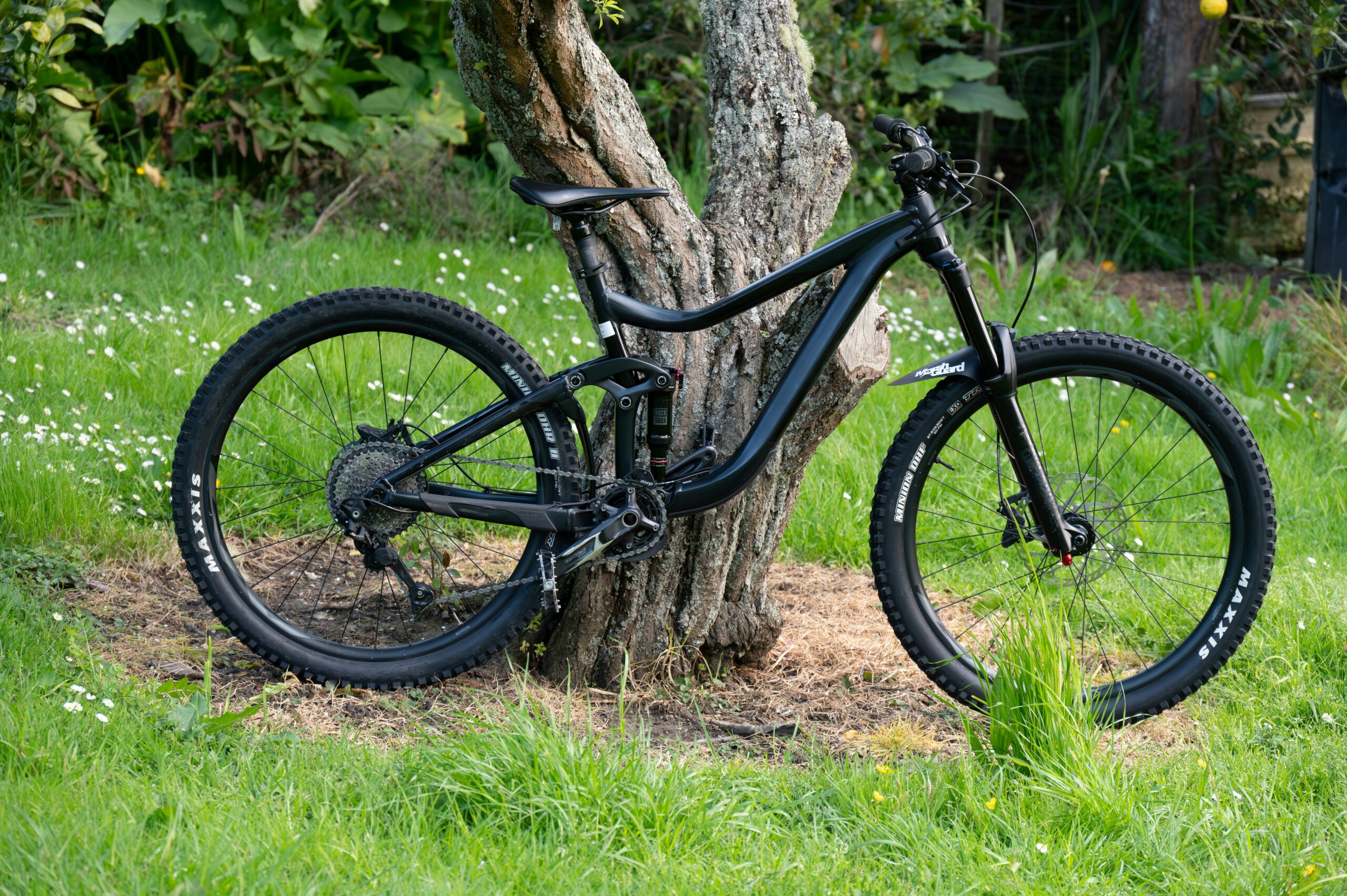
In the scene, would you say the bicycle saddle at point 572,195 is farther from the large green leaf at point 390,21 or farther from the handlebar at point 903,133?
the large green leaf at point 390,21

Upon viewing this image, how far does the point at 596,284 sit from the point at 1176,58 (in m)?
6.06

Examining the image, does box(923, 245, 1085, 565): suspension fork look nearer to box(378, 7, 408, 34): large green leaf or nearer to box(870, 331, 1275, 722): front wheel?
box(870, 331, 1275, 722): front wheel

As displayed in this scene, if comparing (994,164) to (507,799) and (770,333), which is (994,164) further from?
(507,799)

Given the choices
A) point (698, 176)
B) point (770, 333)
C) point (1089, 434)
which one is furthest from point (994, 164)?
point (770, 333)

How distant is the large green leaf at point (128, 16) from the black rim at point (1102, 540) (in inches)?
181

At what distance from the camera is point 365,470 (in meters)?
2.93

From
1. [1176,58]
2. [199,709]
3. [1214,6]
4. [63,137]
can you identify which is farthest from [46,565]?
[1176,58]

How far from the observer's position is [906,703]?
3102mm

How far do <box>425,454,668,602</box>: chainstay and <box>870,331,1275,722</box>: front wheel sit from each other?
0.51m

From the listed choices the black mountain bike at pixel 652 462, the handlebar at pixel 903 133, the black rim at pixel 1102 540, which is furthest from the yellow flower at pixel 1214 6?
the handlebar at pixel 903 133

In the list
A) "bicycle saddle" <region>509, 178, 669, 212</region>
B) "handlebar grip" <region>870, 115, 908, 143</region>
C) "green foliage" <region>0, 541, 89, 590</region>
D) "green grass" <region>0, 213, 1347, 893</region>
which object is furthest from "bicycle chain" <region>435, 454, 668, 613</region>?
"green foliage" <region>0, 541, 89, 590</region>

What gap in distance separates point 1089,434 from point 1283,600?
138 cm

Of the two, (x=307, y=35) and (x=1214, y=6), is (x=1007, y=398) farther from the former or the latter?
(x=307, y=35)

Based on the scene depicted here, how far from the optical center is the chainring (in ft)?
9.60
